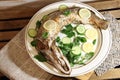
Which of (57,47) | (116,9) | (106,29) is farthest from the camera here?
(116,9)

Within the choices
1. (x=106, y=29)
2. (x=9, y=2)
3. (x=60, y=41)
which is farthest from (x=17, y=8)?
(x=106, y=29)

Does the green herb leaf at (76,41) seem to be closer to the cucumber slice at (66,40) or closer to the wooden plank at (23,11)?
the cucumber slice at (66,40)

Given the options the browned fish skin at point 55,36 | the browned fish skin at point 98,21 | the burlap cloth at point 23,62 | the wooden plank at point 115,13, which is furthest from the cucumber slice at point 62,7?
the wooden plank at point 115,13

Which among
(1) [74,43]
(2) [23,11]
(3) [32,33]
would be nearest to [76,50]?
(1) [74,43]

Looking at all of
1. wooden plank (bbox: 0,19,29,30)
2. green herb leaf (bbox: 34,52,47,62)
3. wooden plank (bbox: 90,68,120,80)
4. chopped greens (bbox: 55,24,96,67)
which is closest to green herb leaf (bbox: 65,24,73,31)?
chopped greens (bbox: 55,24,96,67)

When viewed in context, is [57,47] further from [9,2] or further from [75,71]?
[9,2]

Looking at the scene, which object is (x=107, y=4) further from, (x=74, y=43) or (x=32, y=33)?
(x=32, y=33)
